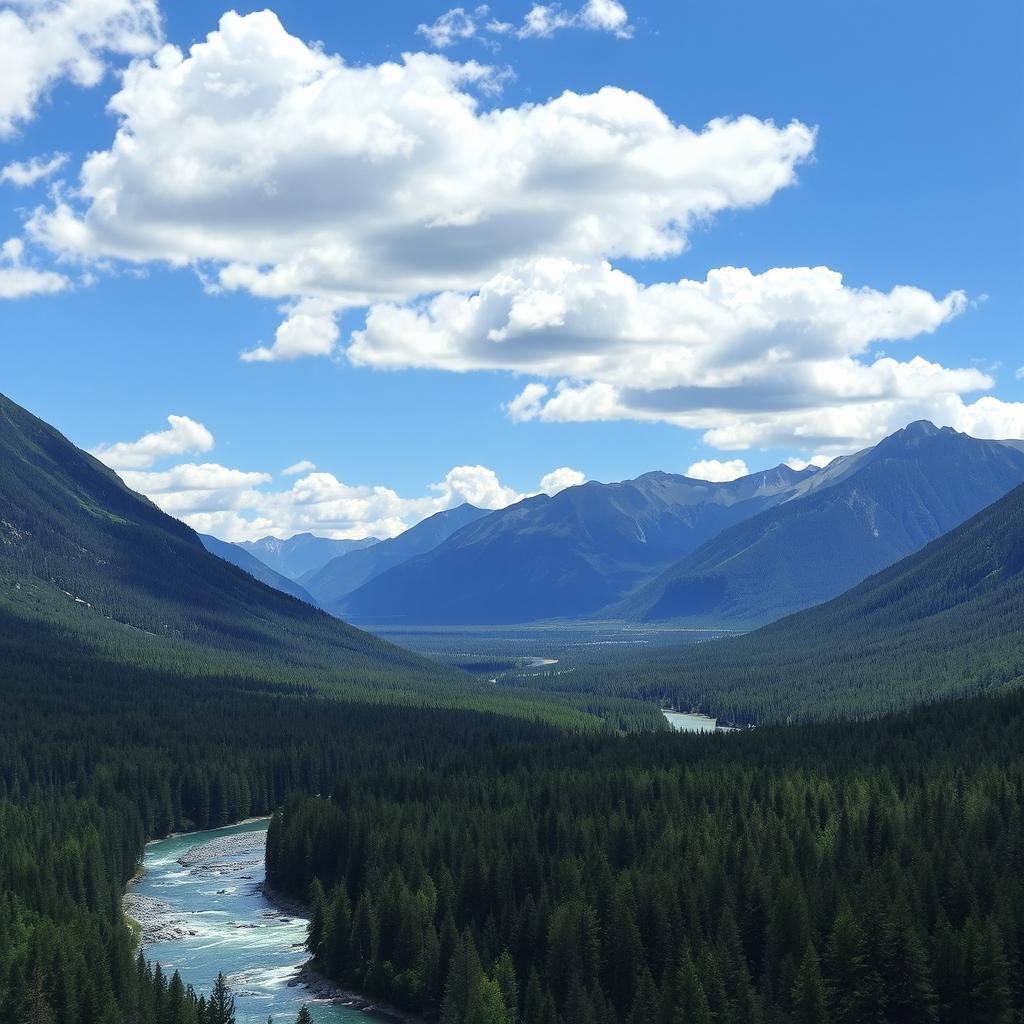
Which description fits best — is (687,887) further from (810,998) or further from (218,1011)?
(218,1011)

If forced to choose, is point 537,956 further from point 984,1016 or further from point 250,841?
point 250,841

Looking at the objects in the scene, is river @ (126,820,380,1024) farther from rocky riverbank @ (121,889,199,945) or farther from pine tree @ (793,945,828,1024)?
pine tree @ (793,945,828,1024)

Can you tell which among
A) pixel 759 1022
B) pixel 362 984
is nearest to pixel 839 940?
pixel 759 1022

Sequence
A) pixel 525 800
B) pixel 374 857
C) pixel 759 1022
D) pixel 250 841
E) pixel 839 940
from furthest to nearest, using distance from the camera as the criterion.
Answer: pixel 250 841
pixel 525 800
pixel 374 857
pixel 839 940
pixel 759 1022

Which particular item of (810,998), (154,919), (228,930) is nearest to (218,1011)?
(810,998)

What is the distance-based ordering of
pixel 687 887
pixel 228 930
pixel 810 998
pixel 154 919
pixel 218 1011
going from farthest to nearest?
pixel 154 919 → pixel 228 930 → pixel 687 887 → pixel 218 1011 → pixel 810 998
